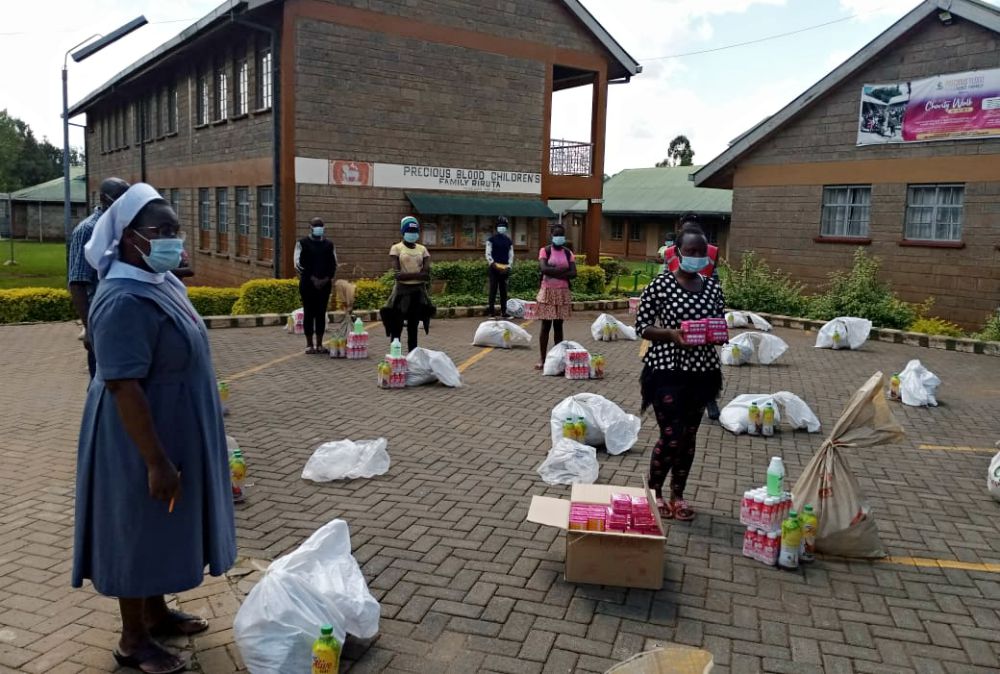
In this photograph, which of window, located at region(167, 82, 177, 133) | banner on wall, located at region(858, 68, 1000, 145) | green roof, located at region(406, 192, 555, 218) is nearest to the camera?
banner on wall, located at region(858, 68, 1000, 145)

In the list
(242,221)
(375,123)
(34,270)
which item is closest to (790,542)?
(375,123)

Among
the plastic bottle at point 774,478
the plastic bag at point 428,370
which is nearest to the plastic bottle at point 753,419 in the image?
the plastic bottle at point 774,478

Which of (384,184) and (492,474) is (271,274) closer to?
(384,184)

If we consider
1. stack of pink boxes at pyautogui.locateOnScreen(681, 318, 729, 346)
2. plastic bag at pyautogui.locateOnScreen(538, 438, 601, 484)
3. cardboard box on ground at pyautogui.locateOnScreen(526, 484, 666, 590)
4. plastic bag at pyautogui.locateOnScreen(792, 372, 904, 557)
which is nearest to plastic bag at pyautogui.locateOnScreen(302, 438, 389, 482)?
plastic bag at pyautogui.locateOnScreen(538, 438, 601, 484)

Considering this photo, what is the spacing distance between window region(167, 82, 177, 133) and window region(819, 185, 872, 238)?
18.8 m

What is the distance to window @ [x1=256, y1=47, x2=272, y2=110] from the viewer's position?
18.8 metres

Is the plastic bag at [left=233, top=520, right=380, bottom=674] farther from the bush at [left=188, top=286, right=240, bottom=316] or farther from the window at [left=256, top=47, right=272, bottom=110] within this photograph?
the window at [left=256, top=47, right=272, bottom=110]

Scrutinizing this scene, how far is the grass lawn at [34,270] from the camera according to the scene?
24766 millimetres

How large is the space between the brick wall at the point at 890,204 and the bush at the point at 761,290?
0.73 m

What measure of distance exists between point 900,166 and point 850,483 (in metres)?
14.4

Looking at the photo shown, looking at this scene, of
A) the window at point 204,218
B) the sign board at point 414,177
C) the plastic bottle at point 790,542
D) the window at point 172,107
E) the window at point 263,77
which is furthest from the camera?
the window at point 172,107

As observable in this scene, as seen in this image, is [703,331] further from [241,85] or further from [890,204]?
[241,85]

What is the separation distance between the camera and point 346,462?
636 centimetres

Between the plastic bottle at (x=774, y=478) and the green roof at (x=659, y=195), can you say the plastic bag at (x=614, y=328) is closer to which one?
the plastic bottle at (x=774, y=478)
